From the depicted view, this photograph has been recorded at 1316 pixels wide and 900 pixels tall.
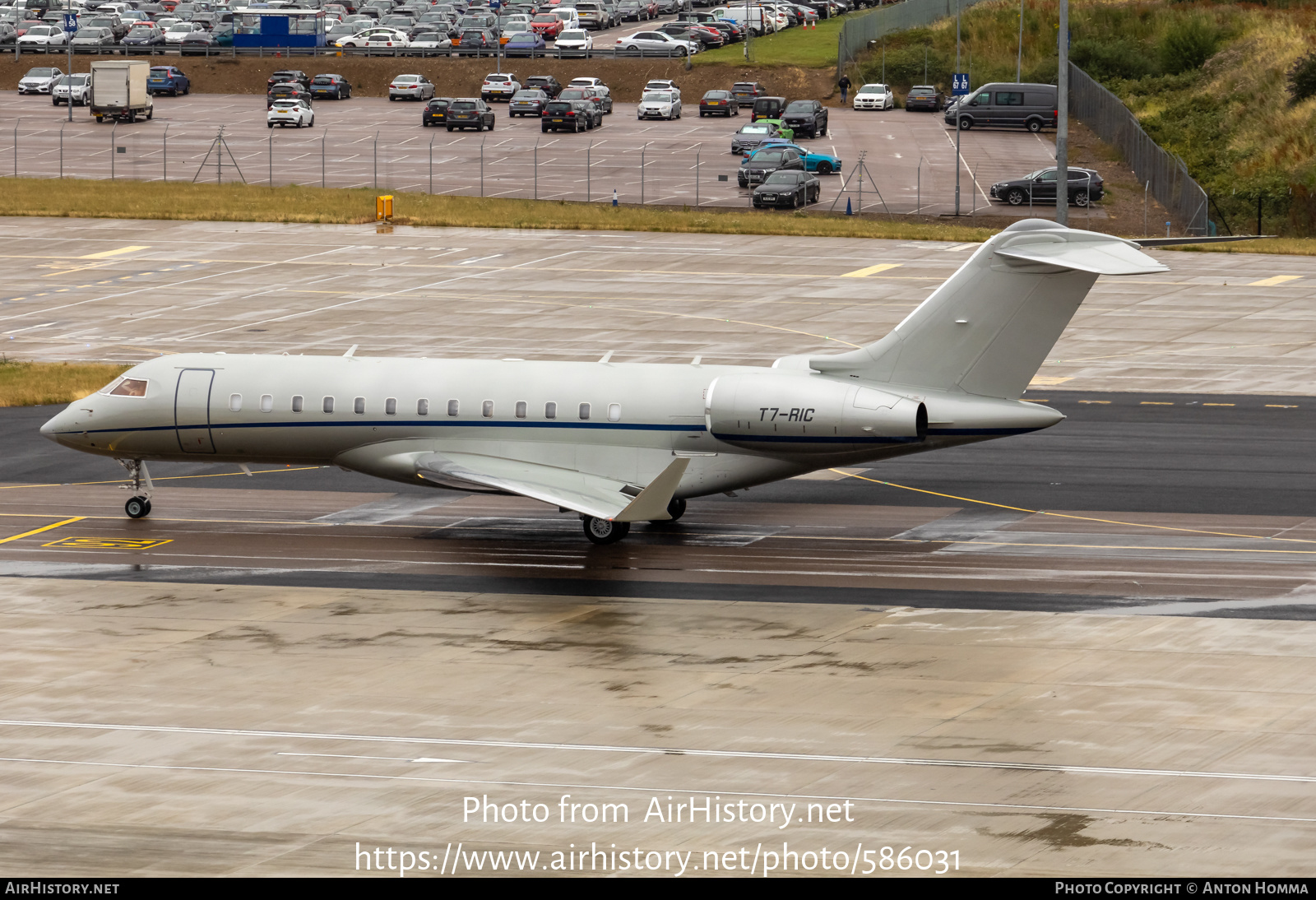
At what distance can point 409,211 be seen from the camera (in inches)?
3322

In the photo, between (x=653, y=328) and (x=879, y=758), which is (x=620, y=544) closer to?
(x=879, y=758)

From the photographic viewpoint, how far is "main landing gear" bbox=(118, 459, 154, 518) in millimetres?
36750

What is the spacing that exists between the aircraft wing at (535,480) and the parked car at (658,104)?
8583 centimetres

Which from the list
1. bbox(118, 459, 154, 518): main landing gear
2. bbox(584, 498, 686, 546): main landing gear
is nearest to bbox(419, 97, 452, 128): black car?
bbox(118, 459, 154, 518): main landing gear

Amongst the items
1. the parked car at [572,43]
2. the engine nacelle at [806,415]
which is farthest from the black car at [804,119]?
the engine nacelle at [806,415]

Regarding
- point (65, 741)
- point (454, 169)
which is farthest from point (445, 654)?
point (454, 169)

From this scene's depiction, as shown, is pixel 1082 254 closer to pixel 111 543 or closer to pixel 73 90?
pixel 111 543

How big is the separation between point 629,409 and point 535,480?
7.52 feet

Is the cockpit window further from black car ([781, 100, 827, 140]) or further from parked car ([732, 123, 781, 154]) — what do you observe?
black car ([781, 100, 827, 140])

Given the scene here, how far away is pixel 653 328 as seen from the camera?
5869 cm

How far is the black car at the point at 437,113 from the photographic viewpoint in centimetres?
11212

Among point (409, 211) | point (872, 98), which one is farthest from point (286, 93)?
point (409, 211)

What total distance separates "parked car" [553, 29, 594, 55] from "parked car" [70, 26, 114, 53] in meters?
37.4

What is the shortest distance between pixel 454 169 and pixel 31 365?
46943mm
